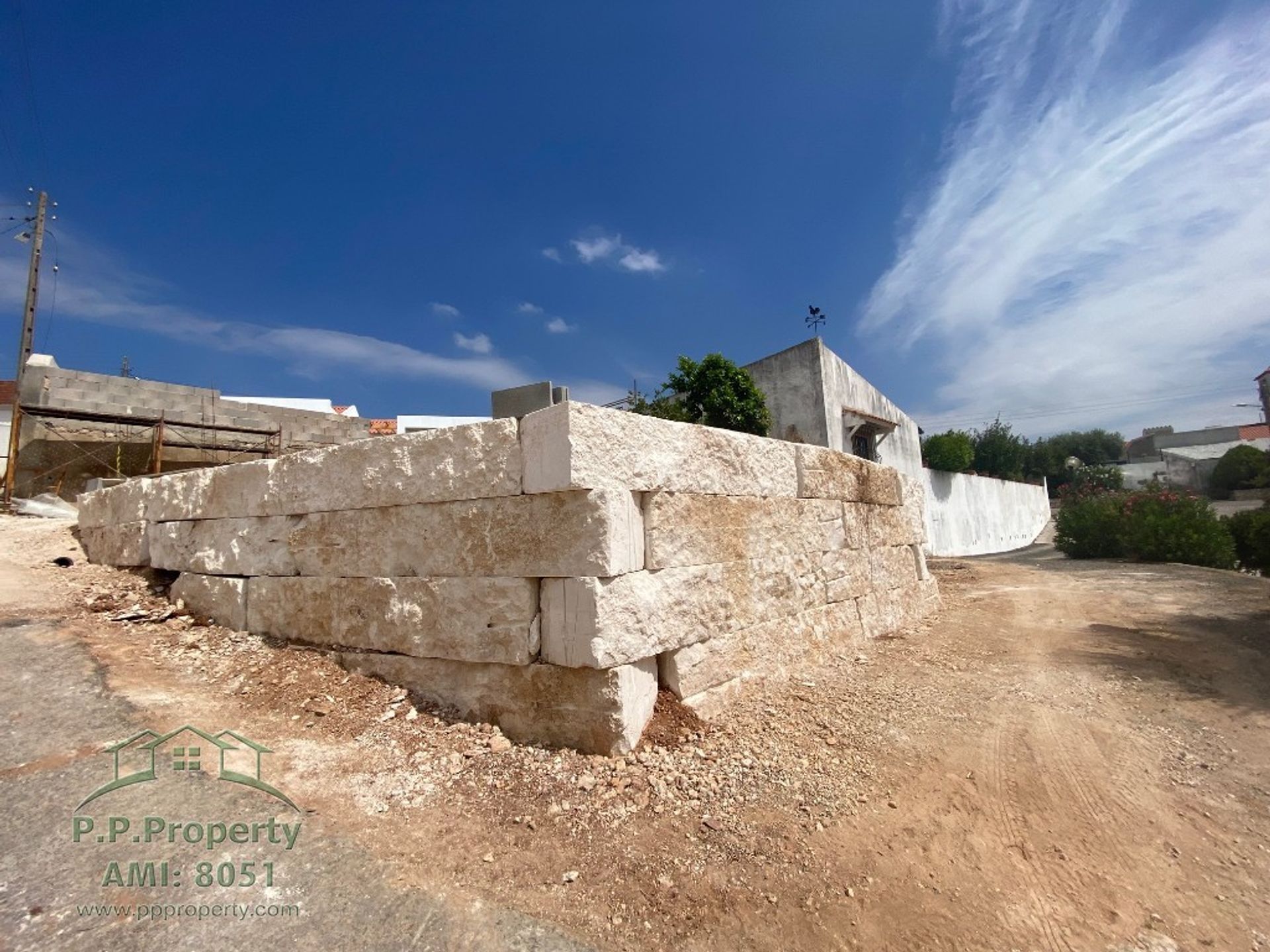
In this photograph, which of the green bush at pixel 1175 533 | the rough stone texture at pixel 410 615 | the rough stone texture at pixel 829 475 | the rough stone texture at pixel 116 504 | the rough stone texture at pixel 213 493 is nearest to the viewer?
the rough stone texture at pixel 410 615

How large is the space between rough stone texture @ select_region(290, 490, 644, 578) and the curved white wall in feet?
47.5

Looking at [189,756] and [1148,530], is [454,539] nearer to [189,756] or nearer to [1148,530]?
[189,756]

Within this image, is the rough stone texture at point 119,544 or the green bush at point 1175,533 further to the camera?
the green bush at point 1175,533

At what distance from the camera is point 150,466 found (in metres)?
12.5

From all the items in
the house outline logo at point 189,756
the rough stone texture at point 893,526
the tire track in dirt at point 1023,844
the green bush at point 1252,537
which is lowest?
the tire track in dirt at point 1023,844

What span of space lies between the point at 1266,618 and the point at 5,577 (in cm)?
1283

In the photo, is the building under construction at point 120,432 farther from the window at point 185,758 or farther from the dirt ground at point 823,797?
the window at point 185,758

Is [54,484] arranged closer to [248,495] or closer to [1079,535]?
[248,495]

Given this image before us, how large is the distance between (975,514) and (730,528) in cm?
2074

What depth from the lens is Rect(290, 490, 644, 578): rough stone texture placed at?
294 centimetres

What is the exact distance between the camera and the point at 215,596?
456 cm

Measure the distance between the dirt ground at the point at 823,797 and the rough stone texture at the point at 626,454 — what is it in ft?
4.40

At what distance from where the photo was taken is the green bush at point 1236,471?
1266 inches

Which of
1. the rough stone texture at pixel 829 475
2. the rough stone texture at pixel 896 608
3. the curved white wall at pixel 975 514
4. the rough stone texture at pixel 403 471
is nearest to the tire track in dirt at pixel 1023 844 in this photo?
the rough stone texture at pixel 896 608
